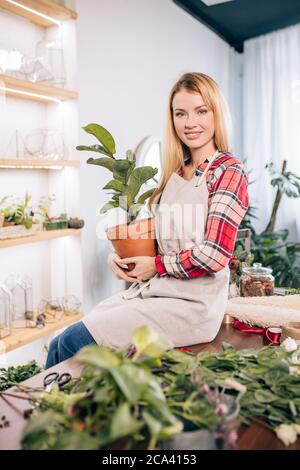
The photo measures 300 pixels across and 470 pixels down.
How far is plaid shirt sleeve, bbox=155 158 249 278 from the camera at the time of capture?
52.5 inches

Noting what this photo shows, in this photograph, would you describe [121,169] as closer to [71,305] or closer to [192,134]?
[192,134]

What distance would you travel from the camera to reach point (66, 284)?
8.94 ft

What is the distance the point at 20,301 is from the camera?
8.05 ft

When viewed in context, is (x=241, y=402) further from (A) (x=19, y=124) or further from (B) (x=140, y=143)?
(B) (x=140, y=143)

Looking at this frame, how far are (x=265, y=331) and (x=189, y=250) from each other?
1.09ft

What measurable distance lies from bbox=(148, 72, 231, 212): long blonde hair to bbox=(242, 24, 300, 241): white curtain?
284cm

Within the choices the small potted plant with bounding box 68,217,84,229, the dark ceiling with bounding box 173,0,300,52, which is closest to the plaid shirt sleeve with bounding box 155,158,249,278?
the small potted plant with bounding box 68,217,84,229

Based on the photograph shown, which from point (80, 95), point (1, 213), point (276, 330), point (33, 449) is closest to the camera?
point (33, 449)

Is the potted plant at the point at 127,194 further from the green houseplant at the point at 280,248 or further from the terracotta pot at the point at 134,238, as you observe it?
the green houseplant at the point at 280,248

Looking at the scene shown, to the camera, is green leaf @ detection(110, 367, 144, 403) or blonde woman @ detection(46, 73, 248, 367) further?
blonde woman @ detection(46, 73, 248, 367)

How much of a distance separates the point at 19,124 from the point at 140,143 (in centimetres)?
93

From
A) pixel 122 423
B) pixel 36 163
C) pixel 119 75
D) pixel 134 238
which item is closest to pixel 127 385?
pixel 122 423

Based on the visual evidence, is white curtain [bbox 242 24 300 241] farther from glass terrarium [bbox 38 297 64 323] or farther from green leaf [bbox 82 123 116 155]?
green leaf [bbox 82 123 116 155]

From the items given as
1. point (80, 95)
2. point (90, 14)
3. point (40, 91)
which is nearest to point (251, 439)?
point (40, 91)
